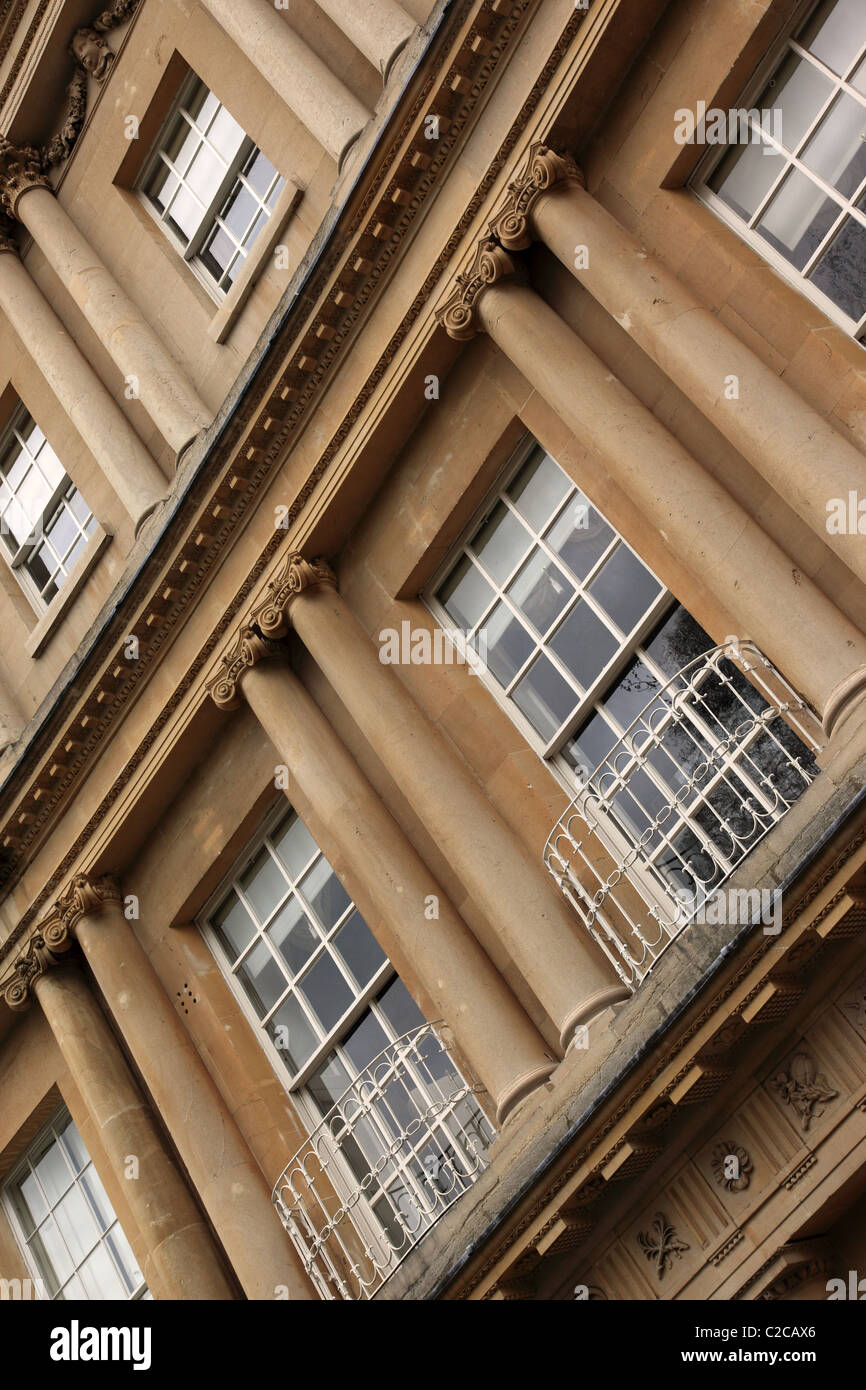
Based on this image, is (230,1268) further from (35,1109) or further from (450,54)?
(450,54)

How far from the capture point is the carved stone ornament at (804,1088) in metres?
7.47

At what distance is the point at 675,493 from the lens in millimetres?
8867

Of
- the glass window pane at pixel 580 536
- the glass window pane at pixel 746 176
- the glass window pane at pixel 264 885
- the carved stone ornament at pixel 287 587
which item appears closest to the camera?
the glass window pane at pixel 746 176

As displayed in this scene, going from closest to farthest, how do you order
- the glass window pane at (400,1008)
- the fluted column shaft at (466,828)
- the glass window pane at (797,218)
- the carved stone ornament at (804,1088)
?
the carved stone ornament at (804,1088) < the fluted column shaft at (466,828) < the glass window pane at (797,218) < the glass window pane at (400,1008)

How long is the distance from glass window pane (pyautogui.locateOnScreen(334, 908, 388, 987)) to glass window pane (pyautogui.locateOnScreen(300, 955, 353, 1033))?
157 mm

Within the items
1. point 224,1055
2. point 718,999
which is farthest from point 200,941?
point 718,999

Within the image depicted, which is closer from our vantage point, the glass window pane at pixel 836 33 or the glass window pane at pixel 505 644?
the glass window pane at pixel 836 33

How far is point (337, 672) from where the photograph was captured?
11.2 metres

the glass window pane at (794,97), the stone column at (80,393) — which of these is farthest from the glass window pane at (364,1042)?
the glass window pane at (794,97)

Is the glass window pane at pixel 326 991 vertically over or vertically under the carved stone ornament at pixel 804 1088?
over

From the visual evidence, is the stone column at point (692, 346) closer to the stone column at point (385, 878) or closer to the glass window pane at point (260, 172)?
the stone column at point (385, 878)

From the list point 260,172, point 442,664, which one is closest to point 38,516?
point 260,172

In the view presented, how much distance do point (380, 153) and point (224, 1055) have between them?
7.86 metres

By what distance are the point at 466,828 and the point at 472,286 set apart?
420 centimetres
